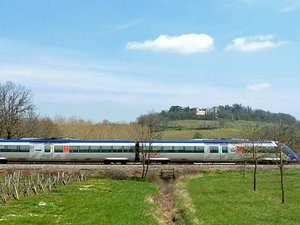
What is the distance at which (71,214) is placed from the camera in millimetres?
22422

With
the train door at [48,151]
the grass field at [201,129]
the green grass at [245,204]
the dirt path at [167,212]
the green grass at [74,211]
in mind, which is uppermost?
the grass field at [201,129]

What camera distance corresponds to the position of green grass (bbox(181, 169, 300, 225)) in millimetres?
22531

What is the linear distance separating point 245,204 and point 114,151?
124 feet

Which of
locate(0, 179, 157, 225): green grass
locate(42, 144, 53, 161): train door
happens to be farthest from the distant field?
locate(0, 179, 157, 225): green grass

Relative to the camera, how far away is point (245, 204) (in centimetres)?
2912

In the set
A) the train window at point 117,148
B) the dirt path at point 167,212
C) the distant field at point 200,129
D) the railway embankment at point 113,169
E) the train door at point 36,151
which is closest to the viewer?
the dirt path at point 167,212

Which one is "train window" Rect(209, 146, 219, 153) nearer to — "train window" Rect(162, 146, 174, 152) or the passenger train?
the passenger train

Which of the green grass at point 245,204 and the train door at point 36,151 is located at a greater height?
the train door at point 36,151

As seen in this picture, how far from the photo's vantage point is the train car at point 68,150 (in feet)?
213

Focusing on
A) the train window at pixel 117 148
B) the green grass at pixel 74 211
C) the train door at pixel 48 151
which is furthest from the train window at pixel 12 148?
the green grass at pixel 74 211

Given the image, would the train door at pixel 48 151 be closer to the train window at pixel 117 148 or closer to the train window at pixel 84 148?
the train window at pixel 84 148

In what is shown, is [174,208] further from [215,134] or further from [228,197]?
[215,134]

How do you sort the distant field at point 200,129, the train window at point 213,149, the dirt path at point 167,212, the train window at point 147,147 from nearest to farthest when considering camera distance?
the dirt path at point 167,212 → the train window at point 147,147 → the train window at point 213,149 → the distant field at point 200,129

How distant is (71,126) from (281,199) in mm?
95644
